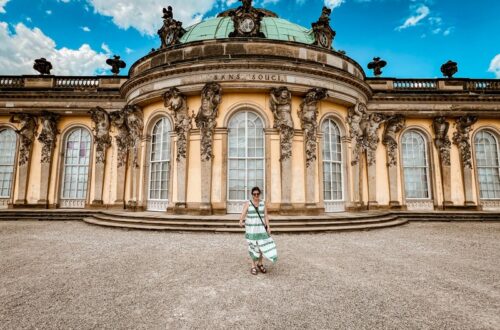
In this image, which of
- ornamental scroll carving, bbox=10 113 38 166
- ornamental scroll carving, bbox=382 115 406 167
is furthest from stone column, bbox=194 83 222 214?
ornamental scroll carving, bbox=10 113 38 166

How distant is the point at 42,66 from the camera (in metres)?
15.6

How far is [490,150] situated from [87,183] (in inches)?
880

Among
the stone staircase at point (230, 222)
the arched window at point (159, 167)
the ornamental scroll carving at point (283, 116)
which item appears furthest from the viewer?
the arched window at point (159, 167)

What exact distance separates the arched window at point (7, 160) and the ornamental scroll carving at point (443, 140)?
2321 cm

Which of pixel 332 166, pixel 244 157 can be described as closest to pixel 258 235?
pixel 244 157

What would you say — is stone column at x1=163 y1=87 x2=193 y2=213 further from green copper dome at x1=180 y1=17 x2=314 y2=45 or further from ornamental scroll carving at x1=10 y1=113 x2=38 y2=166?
ornamental scroll carving at x1=10 y1=113 x2=38 y2=166

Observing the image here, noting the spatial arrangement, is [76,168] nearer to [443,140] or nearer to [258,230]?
[258,230]

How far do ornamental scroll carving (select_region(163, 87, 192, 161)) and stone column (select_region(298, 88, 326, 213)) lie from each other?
15.7ft

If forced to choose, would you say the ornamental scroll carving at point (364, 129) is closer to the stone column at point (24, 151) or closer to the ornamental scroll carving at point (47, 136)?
the ornamental scroll carving at point (47, 136)

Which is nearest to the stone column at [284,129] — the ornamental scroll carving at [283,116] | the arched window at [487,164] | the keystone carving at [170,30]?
the ornamental scroll carving at [283,116]

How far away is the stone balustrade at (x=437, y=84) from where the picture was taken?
15.0 meters

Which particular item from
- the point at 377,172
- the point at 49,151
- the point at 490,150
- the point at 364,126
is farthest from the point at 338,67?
the point at 49,151

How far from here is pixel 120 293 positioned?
3697mm

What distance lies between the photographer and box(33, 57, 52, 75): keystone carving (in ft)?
50.7
